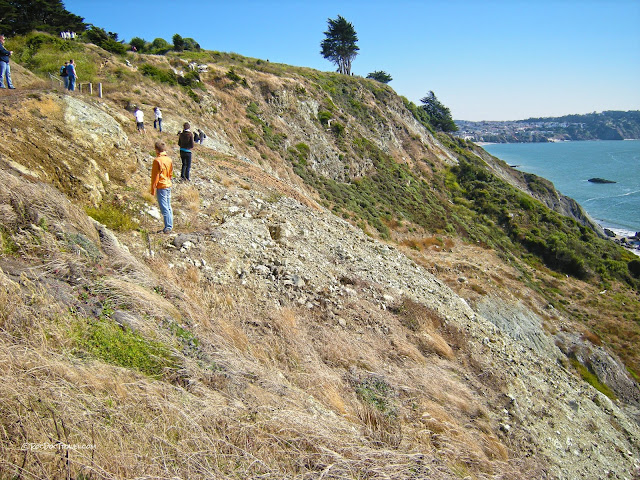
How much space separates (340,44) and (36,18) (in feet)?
146

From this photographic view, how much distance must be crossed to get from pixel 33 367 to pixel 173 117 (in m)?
19.4

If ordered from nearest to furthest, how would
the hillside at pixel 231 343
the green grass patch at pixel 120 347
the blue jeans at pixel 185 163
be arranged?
the hillside at pixel 231 343 → the green grass patch at pixel 120 347 → the blue jeans at pixel 185 163

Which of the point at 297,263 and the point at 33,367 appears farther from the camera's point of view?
the point at 297,263

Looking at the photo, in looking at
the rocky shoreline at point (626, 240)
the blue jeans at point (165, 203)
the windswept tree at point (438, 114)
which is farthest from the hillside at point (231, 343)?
the windswept tree at point (438, 114)

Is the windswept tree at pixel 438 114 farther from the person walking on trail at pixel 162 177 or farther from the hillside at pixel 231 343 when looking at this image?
the person walking on trail at pixel 162 177

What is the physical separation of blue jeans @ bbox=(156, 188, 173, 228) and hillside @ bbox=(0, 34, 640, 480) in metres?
0.40

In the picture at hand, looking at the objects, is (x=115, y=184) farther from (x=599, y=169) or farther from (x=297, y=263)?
(x=599, y=169)

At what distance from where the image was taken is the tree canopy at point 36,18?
72.4 feet

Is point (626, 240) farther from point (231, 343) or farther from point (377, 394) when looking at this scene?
point (231, 343)

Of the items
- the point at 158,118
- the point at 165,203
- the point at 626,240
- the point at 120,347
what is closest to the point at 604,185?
the point at 626,240

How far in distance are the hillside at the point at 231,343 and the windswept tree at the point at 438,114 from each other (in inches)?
2283

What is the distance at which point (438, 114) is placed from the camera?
73.8m

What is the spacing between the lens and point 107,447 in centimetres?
309

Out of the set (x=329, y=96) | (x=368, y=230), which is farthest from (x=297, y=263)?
(x=329, y=96)
